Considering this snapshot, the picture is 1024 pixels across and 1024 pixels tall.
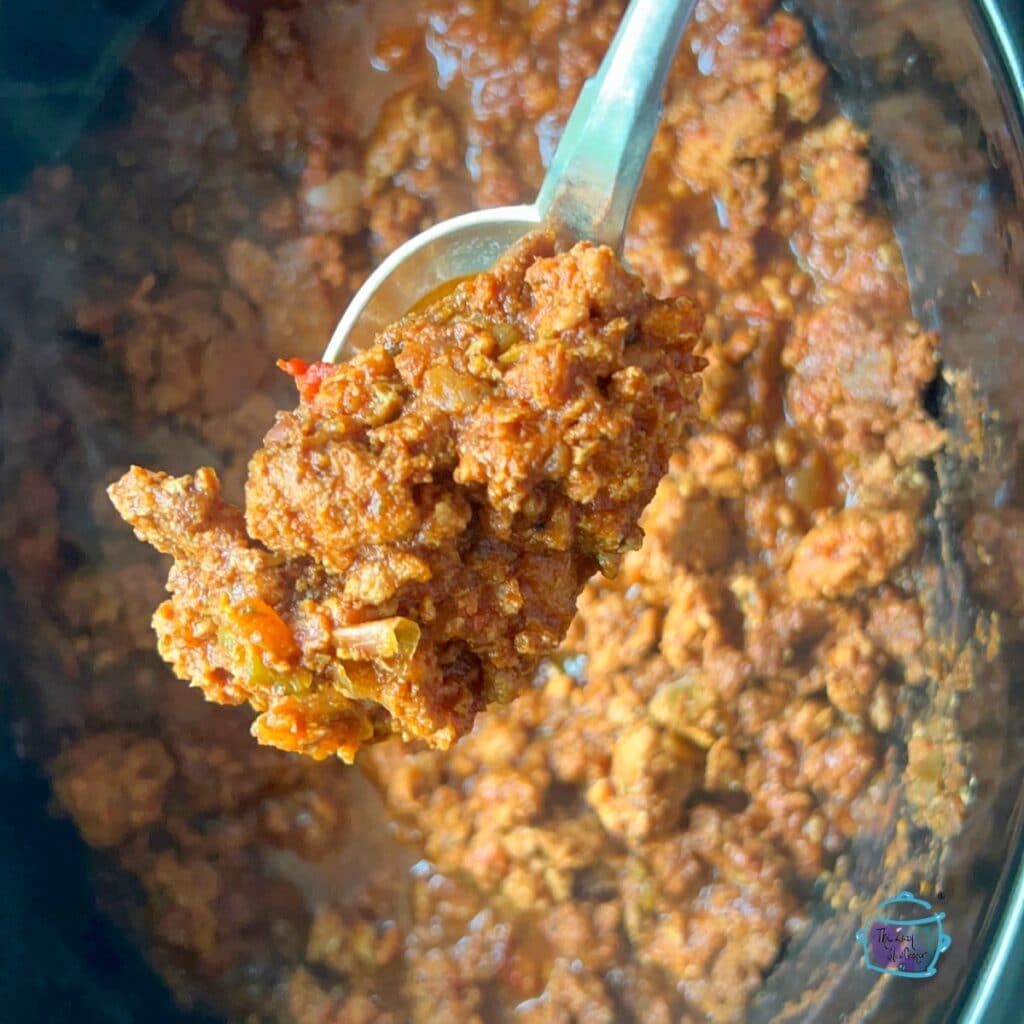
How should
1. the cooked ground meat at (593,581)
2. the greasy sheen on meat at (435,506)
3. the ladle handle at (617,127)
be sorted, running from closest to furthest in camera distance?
1. the greasy sheen on meat at (435,506)
2. the ladle handle at (617,127)
3. the cooked ground meat at (593,581)

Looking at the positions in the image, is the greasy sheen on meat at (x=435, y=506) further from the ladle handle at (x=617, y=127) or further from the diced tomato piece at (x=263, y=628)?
the ladle handle at (x=617, y=127)

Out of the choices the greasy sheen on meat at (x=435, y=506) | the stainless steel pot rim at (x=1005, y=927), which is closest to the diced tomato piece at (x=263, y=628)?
the greasy sheen on meat at (x=435, y=506)

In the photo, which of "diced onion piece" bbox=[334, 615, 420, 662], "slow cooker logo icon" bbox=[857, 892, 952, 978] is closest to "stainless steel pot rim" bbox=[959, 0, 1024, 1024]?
"slow cooker logo icon" bbox=[857, 892, 952, 978]

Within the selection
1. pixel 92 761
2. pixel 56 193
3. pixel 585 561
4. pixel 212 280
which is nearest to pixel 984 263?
pixel 585 561

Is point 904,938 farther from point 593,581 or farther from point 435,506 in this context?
point 435,506

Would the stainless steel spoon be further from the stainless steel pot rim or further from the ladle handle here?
the stainless steel pot rim

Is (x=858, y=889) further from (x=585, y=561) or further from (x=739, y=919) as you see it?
(x=585, y=561)
